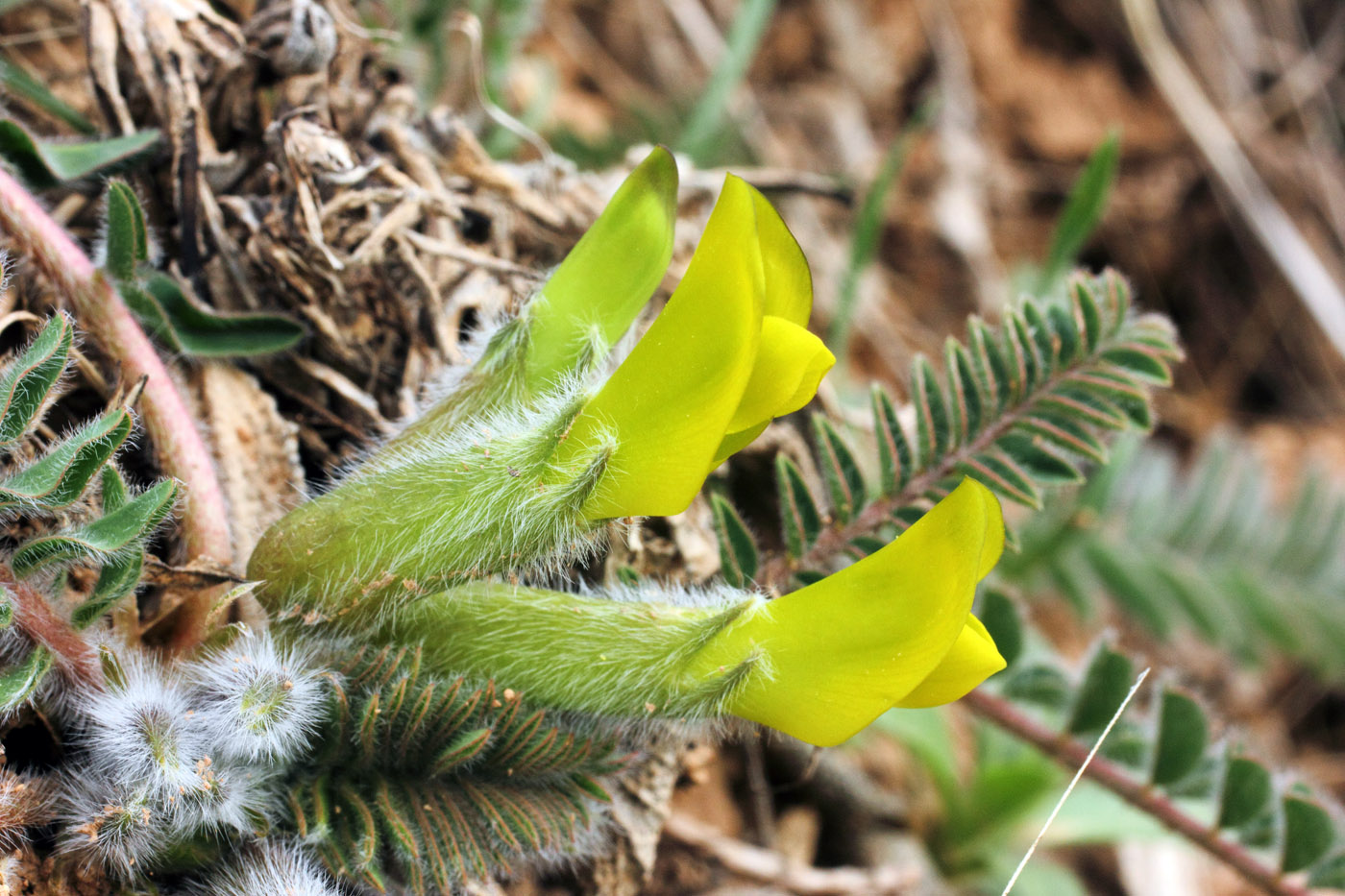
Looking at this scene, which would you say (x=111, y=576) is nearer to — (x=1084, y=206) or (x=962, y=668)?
(x=962, y=668)

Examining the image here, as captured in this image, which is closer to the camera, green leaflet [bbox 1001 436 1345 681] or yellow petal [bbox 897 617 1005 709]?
yellow petal [bbox 897 617 1005 709]

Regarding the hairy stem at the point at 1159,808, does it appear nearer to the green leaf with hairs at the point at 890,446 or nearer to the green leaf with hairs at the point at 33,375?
the green leaf with hairs at the point at 890,446

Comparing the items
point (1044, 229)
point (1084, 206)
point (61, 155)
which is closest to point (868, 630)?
point (61, 155)

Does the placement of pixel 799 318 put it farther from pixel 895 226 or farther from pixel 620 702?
pixel 895 226

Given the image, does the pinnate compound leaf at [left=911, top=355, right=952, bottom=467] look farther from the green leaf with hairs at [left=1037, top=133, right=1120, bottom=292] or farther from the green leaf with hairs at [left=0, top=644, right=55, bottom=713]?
the green leaf with hairs at [left=1037, top=133, right=1120, bottom=292]

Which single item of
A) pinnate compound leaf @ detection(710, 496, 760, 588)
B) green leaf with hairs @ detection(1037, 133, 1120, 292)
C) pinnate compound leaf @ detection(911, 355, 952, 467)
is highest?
green leaf with hairs @ detection(1037, 133, 1120, 292)

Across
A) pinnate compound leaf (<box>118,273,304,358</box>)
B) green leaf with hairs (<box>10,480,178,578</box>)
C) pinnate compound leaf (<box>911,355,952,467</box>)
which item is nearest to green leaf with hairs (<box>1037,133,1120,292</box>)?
pinnate compound leaf (<box>911,355,952,467</box>)

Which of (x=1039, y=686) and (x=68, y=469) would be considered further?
(x=1039, y=686)
